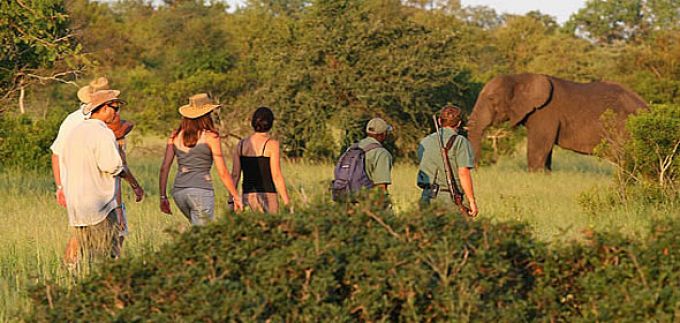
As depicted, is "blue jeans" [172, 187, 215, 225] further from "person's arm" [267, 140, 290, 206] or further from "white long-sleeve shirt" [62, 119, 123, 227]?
"white long-sleeve shirt" [62, 119, 123, 227]

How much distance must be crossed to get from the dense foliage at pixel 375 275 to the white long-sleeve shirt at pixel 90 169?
Result: 181 centimetres

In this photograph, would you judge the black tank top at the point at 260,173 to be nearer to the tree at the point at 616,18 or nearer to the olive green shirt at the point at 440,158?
the olive green shirt at the point at 440,158

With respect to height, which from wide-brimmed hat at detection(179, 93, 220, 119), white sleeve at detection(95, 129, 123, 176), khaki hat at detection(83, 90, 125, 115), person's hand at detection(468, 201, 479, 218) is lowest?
person's hand at detection(468, 201, 479, 218)

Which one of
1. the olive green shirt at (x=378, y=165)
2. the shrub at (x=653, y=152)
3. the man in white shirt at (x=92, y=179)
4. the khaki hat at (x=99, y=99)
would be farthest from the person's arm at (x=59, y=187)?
the shrub at (x=653, y=152)

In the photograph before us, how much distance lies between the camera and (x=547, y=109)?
22.6m

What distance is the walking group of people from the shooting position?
7504 millimetres

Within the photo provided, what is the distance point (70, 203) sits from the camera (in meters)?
7.53

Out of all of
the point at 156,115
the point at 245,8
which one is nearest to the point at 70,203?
the point at 156,115

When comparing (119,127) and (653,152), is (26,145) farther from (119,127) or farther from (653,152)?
(119,127)

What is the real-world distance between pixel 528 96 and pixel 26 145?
10.3 metres

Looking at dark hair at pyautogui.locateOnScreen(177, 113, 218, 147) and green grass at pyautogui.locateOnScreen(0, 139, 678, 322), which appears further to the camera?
dark hair at pyautogui.locateOnScreen(177, 113, 218, 147)

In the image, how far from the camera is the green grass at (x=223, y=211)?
7.43 metres

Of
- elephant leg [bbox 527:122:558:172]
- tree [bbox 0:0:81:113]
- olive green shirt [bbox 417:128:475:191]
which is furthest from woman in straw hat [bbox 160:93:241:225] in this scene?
elephant leg [bbox 527:122:558:172]

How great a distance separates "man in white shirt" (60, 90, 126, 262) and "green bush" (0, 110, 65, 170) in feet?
39.6
